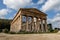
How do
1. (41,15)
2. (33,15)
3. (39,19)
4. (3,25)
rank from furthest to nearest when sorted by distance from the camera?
(3,25) < (39,19) < (41,15) < (33,15)

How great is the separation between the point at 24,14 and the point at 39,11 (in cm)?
794

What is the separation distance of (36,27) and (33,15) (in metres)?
6.00

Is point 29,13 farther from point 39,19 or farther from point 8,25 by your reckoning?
point 8,25

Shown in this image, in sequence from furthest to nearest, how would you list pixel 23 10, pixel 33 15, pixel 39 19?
pixel 39 19 → pixel 33 15 → pixel 23 10

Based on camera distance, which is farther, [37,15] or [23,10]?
[37,15]

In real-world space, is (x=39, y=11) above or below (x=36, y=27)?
above

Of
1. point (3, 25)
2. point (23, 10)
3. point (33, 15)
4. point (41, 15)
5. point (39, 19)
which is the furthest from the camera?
point (3, 25)

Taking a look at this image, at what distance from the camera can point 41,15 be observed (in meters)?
48.9

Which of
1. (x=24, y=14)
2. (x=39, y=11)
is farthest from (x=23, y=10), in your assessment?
(x=39, y=11)

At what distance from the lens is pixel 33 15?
1791 inches

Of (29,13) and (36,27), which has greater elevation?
(29,13)

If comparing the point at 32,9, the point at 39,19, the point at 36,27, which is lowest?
the point at 36,27

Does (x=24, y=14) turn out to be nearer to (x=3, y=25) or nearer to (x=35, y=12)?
(x=35, y=12)

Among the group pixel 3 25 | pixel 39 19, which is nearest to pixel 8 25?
pixel 3 25
